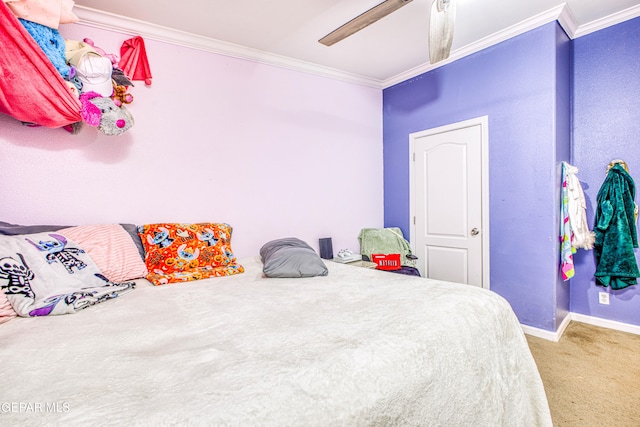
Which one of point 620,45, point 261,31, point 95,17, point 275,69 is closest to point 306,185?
point 275,69

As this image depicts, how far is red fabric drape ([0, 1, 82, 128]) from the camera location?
62.0 inches

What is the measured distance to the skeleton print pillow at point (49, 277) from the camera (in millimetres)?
1319

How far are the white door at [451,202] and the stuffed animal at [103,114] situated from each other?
281cm

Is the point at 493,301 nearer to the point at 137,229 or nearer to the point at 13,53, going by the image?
the point at 137,229

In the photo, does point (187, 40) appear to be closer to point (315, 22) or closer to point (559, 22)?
point (315, 22)

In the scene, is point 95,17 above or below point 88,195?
above

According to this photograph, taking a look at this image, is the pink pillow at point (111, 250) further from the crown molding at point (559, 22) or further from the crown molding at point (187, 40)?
the crown molding at point (559, 22)

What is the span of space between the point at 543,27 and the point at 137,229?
3.52 metres

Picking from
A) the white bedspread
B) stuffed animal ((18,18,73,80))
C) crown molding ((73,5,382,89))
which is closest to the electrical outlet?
the white bedspread

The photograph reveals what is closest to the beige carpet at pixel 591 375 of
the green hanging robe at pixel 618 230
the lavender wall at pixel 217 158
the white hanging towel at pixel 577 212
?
the green hanging robe at pixel 618 230

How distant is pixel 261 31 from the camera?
2.57 meters

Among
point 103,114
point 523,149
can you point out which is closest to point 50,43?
point 103,114

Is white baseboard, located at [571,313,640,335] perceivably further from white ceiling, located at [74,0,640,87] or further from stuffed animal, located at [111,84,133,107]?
stuffed animal, located at [111,84,133,107]

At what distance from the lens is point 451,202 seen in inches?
125
